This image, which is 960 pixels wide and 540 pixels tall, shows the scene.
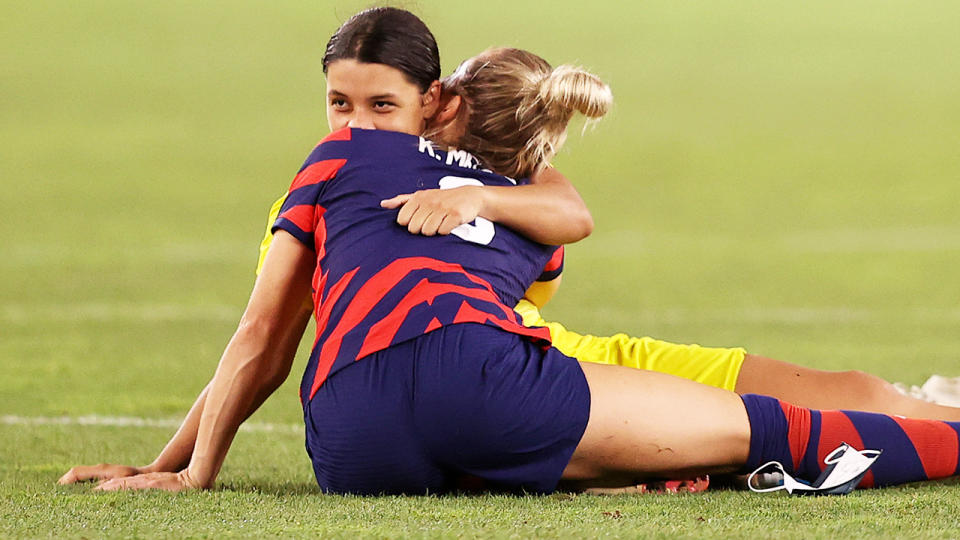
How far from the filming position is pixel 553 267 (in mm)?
3250

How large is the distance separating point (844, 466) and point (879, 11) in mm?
19495

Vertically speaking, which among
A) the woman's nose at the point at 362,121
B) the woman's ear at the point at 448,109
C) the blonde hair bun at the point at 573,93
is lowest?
the woman's nose at the point at 362,121

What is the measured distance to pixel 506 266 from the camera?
2.87 metres

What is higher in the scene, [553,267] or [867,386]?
[553,267]

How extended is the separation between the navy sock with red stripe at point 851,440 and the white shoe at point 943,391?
635mm

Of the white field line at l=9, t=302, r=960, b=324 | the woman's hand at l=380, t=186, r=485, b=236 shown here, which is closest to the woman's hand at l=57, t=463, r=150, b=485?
the woman's hand at l=380, t=186, r=485, b=236

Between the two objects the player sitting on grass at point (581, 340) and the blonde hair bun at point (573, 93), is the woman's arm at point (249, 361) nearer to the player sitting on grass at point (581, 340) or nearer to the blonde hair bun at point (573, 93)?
the player sitting on grass at point (581, 340)

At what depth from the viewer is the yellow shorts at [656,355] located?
3.37 meters

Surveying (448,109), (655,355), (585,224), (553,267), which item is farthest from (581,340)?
(448,109)

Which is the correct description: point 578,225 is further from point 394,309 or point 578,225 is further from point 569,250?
point 569,250

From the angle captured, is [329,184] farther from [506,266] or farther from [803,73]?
[803,73]

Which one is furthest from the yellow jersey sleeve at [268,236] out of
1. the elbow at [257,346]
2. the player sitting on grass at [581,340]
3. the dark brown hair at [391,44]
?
the dark brown hair at [391,44]

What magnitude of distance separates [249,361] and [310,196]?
352mm

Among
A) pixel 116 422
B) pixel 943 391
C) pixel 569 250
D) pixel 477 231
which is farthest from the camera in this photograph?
pixel 569 250
